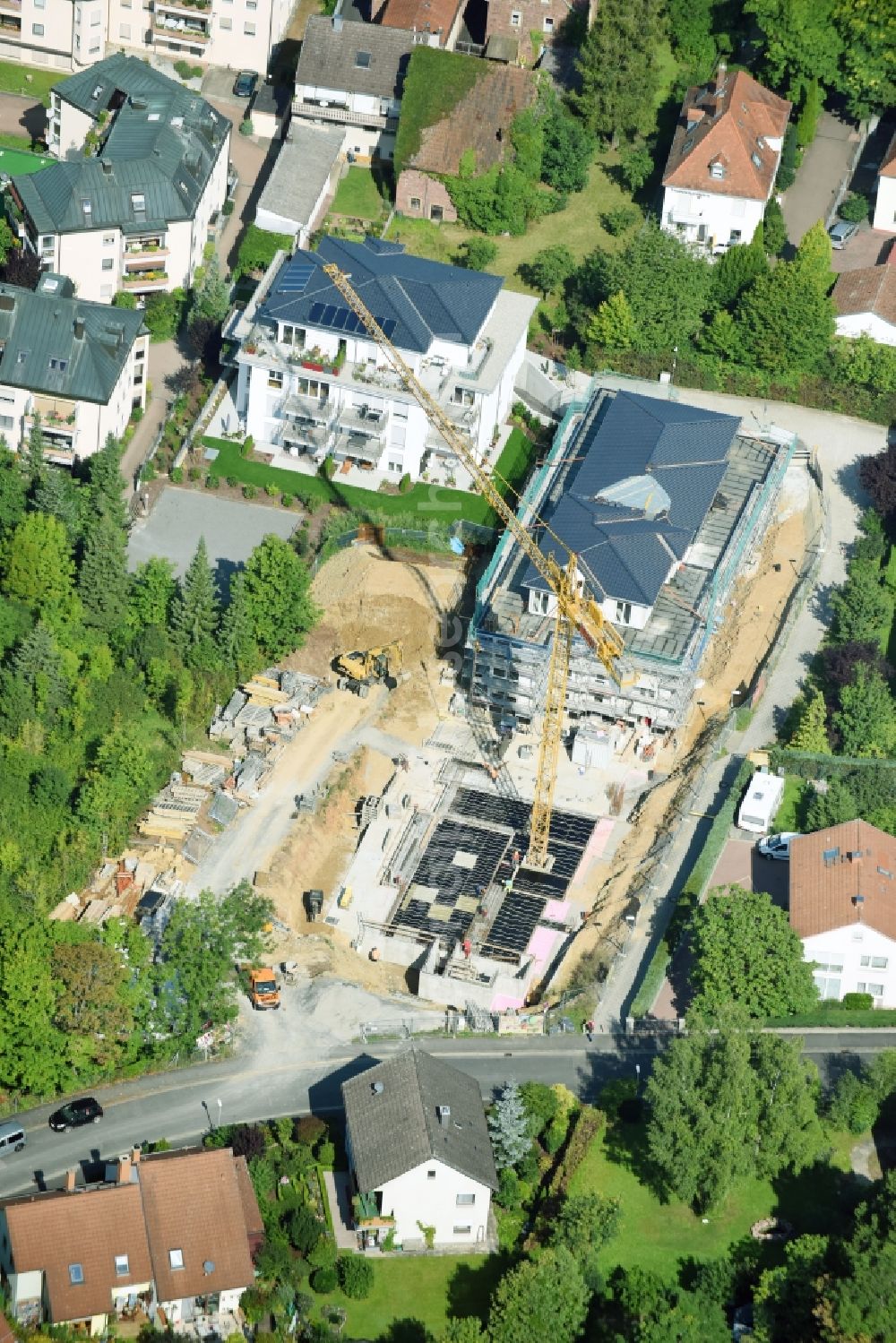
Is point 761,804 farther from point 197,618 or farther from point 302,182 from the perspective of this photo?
point 302,182

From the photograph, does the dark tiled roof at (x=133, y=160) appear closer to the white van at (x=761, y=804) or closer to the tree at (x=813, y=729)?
the tree at (x=813, y=729)

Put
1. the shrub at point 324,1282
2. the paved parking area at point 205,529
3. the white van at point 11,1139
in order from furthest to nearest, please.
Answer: the paved parking area at point 205,529 < the white van at point 11,1139 < the shrub at point 324,1282

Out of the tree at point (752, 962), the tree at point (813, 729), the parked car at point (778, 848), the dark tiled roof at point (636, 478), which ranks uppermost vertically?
the dark tiled roof at point (636, 478)

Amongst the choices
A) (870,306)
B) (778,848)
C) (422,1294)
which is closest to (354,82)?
(870,306)

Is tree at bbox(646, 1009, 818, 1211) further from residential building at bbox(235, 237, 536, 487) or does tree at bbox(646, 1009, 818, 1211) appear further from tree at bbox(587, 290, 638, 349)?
tree at bbox(587, 290, 638, 349)

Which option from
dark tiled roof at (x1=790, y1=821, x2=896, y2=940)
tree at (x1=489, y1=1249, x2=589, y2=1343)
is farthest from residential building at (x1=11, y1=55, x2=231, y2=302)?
tree at (x1=489, y1=1249, x2=589, y2=1343)

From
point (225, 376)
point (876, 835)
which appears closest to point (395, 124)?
point (225, 376)

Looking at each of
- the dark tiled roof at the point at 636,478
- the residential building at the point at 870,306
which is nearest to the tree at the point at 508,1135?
the dark tiled roof at the point at 636,478
